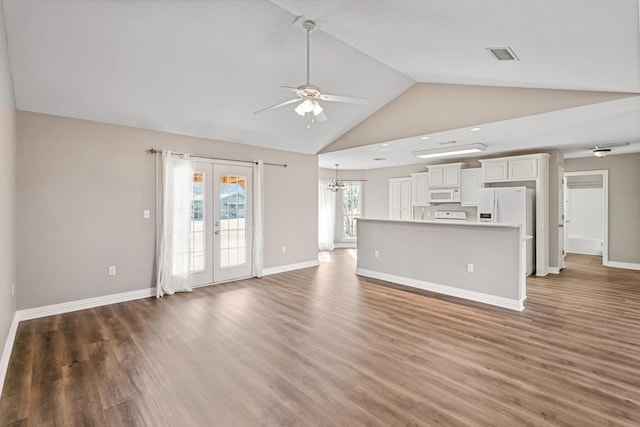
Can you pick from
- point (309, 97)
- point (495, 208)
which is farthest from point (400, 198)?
point (309, 97)

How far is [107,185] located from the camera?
14.2 ft

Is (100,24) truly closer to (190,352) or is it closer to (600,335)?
(190,352)

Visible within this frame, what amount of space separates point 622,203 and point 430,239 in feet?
17.4

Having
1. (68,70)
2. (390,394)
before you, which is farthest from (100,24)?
(390,394)

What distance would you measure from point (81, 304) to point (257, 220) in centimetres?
290

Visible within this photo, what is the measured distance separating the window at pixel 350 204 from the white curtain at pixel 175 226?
19.6 feet

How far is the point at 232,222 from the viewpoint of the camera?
5656 millimetres

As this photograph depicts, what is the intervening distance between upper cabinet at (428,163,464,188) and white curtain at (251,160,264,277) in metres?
4.50

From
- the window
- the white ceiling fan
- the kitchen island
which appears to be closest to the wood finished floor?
the kitchen island

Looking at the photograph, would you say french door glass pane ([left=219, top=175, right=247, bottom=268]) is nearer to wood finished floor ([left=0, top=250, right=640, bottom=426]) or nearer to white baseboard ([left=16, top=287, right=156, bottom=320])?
wood finished floor ([left=0, top=250, right=640, bottom=426])

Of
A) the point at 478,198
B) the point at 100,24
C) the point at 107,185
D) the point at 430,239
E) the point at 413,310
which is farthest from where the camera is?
the point at 478,198

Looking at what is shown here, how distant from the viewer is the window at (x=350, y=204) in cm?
1014

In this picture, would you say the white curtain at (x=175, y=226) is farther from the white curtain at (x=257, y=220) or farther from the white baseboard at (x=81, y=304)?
the white curtain at (x=257, y=220)

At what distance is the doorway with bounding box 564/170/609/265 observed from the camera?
27.9 feet
